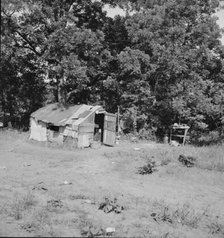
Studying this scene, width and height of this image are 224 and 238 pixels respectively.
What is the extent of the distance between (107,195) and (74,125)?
996 centimetres

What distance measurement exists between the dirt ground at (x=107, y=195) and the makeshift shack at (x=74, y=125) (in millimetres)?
2263

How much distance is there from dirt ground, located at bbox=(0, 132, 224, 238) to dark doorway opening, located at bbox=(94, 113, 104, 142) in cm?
400

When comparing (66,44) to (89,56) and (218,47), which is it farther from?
(218,47)

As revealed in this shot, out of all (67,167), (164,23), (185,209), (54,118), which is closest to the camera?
(185,209)

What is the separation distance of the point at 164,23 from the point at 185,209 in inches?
691

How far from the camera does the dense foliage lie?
22219 mm

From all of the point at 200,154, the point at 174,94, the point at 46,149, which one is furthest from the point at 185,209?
the point at 174,94

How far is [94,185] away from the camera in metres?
11.2

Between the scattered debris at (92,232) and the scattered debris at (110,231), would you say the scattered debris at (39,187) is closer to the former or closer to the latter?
the scattered debris at (92,232)

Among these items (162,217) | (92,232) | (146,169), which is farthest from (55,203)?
(146,169)

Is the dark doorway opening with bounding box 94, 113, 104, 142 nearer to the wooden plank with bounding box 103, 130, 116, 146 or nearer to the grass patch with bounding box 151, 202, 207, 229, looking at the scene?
the wooden plank with bounding box 103, 130, 116, 146

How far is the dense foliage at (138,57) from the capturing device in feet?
72.9

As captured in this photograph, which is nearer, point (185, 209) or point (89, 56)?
point (185, 209)

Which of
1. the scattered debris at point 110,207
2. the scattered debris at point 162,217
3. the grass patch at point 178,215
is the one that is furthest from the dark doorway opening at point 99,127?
the scattered debris at point 162,217
